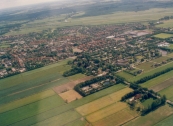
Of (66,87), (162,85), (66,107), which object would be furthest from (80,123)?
(162,85)

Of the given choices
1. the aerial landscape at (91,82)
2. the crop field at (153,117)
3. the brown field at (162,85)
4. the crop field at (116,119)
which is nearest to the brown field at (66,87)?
the aerial landscape at (91,82)

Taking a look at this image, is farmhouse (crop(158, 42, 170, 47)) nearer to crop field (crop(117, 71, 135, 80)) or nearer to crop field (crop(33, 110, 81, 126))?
crop field (crop(117, 71, 135, 80))

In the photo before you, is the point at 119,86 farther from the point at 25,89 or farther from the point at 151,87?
the point at 25,89

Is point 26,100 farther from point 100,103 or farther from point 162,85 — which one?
point 162,85

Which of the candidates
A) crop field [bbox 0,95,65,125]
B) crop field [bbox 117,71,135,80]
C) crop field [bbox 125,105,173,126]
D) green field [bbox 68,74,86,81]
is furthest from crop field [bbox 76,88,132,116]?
green field [bbox 68,74,86,81]

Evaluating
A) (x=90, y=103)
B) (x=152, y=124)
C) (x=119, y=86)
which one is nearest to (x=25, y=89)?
(x=90, y=103)
